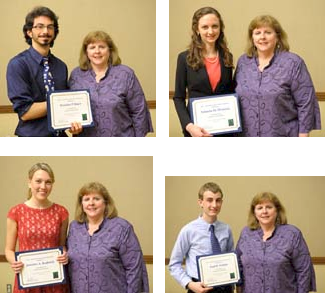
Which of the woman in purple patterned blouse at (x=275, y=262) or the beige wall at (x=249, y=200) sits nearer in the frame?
the woman in purple patterned blouse at (x=275, y=262)

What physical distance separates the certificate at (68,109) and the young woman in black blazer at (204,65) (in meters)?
0.26

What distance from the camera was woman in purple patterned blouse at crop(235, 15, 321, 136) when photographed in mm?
2826

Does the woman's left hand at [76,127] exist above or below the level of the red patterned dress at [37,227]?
above

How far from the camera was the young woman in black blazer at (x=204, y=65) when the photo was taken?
111 inches

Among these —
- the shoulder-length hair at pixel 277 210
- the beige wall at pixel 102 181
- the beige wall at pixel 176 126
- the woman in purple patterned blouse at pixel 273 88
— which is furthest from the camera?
the beige wall at pixel 102 181

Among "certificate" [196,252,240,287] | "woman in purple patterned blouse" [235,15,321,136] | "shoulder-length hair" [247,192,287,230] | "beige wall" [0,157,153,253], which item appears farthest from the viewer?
"beige wall" [0,157,153,253]

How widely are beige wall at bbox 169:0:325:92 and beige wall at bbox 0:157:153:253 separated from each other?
382 mm

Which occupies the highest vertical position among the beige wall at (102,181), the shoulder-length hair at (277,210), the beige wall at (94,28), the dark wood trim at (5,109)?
the beige wall at (94,28)

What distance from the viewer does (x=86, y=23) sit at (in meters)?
3.76

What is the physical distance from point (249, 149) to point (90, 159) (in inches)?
44.3

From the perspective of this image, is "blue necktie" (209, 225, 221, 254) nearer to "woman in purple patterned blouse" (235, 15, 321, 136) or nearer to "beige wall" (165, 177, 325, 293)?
"woman in purple patterned blouse" (235, 15, 321, 136)

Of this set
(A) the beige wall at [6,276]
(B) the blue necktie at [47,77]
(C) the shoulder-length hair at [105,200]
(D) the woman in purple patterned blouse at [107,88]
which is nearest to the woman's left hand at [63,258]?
(C) the shoulder-length hair at [105,200]

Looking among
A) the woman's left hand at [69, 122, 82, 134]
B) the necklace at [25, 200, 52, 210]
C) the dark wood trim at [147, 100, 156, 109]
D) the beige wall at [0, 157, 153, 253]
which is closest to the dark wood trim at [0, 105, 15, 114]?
the beige wall at [0, 157, 153, 253]

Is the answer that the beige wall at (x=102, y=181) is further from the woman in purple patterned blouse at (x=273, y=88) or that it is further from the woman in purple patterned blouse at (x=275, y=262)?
the woman in purple patterned blouse at (x=273, y=88)
